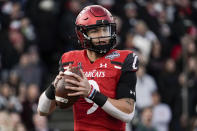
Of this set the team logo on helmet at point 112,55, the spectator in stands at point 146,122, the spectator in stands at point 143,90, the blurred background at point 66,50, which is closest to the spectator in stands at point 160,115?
the blurred background at point 66,50

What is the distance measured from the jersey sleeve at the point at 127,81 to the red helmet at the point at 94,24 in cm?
23

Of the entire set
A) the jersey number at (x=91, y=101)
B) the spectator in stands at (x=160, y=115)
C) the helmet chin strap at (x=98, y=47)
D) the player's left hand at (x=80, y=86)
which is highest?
the helmet chin strap at (x=98, y=47)

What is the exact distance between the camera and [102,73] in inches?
211

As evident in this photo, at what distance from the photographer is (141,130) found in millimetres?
11406

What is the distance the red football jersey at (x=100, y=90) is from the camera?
5.34m

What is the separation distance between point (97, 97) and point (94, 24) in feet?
2.30

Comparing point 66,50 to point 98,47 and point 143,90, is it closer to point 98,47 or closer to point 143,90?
point 143,90

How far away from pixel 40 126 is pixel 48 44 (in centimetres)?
299

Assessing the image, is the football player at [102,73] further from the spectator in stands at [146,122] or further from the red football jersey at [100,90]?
the spectator in stands at [146,122]

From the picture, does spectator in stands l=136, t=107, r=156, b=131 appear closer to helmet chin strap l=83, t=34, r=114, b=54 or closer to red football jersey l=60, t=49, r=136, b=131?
red football jersey l=60, t=49, r=136, b=131

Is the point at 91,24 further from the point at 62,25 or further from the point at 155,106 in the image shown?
the point at 62,25

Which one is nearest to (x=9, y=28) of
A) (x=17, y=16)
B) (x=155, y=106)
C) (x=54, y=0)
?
(x=17, y=16)

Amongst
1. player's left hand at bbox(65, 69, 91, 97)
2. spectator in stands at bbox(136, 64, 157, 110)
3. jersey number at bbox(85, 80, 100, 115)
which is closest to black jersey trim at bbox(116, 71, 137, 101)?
jersey number at bbox(85, 80, 100, 115)

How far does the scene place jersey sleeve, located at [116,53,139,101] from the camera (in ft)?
17.3
